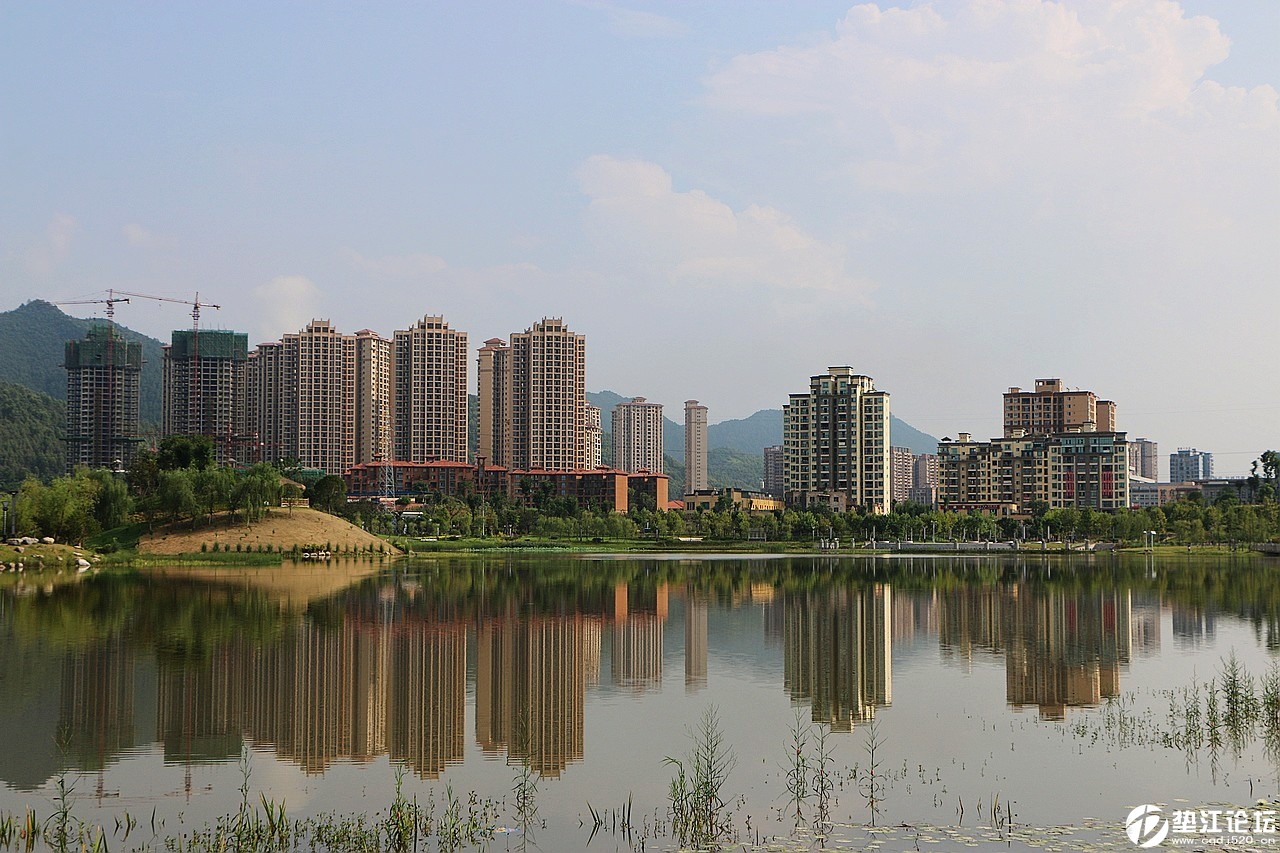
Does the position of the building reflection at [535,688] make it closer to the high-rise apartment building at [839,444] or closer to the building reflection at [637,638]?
the building reflection at [637,638]

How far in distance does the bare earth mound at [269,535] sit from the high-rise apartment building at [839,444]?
98580 millimetres

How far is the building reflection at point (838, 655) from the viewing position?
26.6 m

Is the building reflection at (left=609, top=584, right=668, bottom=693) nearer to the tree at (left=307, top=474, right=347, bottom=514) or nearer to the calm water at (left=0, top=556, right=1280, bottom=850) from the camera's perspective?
the calm water at (left=0, top=556, right=1280, bottom=850)

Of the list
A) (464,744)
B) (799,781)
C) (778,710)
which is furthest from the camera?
(778,710)

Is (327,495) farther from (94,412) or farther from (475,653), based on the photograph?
(94,412)

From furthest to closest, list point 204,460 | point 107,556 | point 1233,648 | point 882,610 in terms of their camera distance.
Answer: point 204,460
point 107,556
point 882,610
point 1233,648

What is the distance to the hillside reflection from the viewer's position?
21828mm

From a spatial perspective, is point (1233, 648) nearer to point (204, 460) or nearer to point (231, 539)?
point (231, 539)

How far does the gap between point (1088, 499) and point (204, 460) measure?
Result: 145 meters

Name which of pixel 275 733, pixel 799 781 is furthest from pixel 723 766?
pixel 275 733

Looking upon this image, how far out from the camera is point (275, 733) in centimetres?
2178

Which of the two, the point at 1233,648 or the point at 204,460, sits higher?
the point at 204,460

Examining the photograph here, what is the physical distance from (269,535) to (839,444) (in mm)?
113290

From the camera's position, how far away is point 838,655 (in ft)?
115
